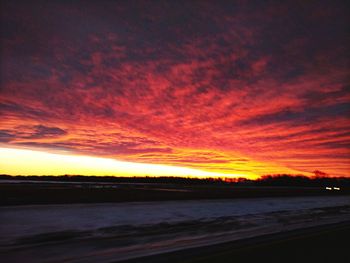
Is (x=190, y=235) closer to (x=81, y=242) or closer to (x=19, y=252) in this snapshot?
(x=81, y=242)

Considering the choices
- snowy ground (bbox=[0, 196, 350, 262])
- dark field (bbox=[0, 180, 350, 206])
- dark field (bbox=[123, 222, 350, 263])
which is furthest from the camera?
dark field (bbox=[0, 180, 350, 206])

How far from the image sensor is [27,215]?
16000mm

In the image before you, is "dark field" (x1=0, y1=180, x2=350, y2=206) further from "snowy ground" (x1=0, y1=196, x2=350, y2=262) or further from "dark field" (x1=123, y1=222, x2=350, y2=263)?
"dark field" (x1=123, y1=222, x2=350, y2=263)

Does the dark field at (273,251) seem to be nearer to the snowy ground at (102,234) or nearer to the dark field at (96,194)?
the snowy ground at (102,234)

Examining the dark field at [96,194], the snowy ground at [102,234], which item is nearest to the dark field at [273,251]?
the snowy ground at [102,234]

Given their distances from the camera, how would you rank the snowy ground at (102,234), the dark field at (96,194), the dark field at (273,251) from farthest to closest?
the dark field at (96,194), the snowy ground at (102,234), the dark field at (273,251)

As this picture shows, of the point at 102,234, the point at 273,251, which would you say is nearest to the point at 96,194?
the point at 102,234

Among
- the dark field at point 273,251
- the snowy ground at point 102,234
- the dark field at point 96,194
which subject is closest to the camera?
the dark field at point 273,251

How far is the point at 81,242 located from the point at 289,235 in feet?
22.8

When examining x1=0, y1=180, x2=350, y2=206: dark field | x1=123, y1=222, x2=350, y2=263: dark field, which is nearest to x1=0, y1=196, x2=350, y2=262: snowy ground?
x1=123, y1=222, x2=350, y2=263: dark field

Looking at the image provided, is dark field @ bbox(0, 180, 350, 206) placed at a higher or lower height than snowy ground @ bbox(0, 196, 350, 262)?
higher

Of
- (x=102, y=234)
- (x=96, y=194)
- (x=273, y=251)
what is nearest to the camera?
(x=273, y=251)

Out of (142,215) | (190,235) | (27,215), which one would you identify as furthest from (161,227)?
(27,215)

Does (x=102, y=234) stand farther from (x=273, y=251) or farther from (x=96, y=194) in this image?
(x=96, y=194)
